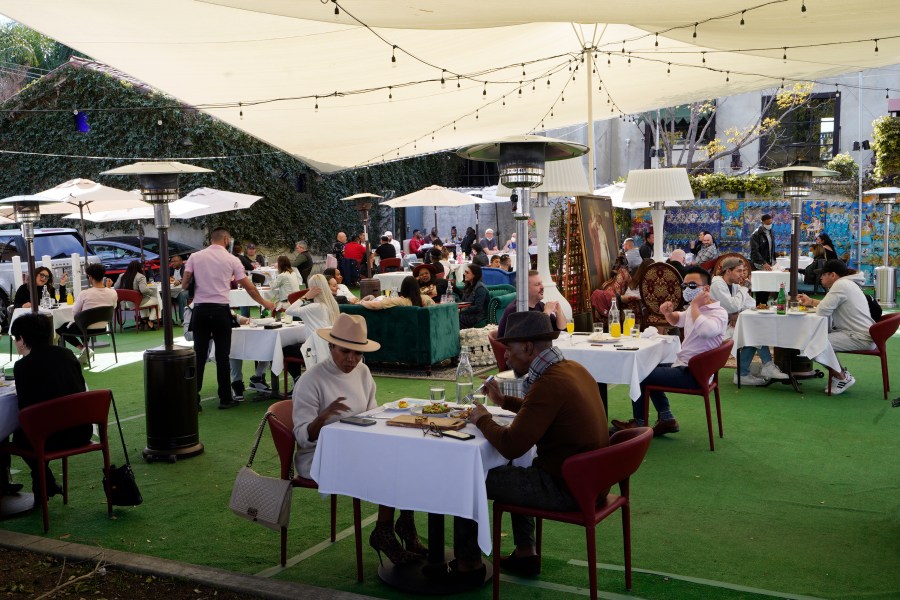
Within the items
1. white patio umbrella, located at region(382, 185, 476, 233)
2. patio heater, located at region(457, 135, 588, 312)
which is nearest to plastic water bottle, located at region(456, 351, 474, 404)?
patio heater, located at region(457, 135, 588, 312)

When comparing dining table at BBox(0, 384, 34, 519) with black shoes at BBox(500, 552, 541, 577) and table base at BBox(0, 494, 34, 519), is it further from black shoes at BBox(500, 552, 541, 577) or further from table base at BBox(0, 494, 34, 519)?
black shoes at BBox(500, 552, 541, 577)

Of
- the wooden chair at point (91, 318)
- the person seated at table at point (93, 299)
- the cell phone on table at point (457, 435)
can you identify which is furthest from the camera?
the person seated at table at point (93, 299)

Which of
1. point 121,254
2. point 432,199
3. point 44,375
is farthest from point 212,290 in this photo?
point 432,199

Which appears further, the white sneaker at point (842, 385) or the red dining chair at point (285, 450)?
the white sneaker at point (842, 385)

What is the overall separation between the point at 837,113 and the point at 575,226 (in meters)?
17.5

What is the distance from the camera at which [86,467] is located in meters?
6.19

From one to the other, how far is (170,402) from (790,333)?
5563mm

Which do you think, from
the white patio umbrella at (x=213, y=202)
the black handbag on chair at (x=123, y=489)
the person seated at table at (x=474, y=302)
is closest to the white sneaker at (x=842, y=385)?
the person seated at table at (x=474, y=302)

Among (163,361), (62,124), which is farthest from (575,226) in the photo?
(62,124)

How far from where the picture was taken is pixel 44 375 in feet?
16.1

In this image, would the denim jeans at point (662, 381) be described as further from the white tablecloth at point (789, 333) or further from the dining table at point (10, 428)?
the dining table at point (10, 428)

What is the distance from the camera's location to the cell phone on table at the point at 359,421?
3.89 m

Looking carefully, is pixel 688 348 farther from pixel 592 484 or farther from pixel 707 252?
pixel 707 252

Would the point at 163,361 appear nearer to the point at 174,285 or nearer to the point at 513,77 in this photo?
the point at 513,77
